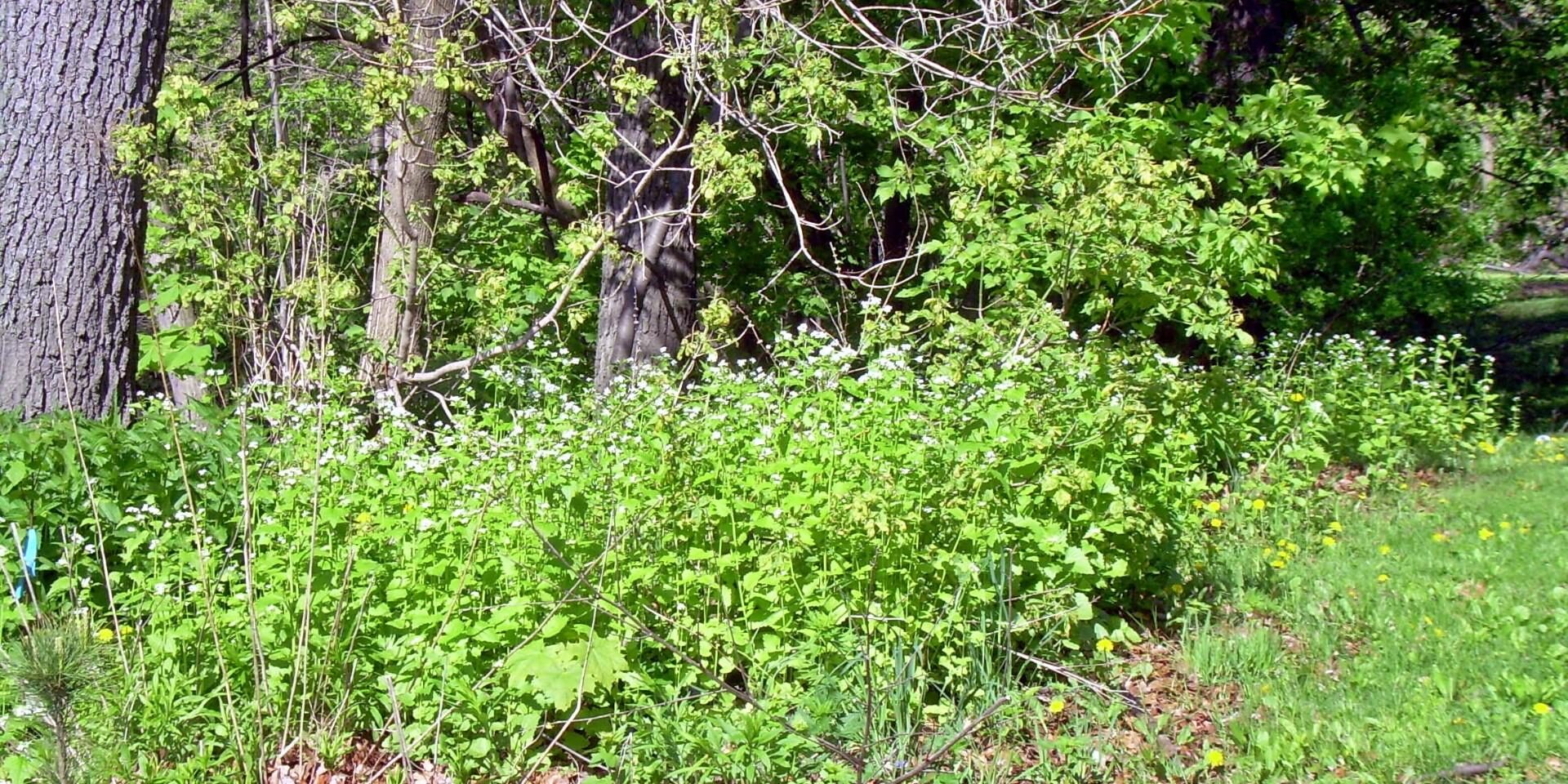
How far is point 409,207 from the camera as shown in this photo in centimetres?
573

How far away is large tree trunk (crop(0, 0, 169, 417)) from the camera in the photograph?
205 inches

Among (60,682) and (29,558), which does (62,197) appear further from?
(60,682)

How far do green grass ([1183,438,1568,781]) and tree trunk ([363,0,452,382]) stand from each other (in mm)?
3518

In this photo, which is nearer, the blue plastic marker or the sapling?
the sapling

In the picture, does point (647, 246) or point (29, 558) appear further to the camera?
point (647, 246)

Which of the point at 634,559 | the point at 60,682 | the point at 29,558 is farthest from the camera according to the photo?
the point at 634,559

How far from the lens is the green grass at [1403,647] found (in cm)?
367

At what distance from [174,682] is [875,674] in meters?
1.98

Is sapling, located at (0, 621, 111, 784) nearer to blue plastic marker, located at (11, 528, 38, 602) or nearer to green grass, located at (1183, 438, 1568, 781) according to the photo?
blue plastic marker, located at (11, 528, 38, 602)

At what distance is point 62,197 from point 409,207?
137cm

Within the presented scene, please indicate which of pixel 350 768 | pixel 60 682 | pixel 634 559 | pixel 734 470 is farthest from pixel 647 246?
pixel 60 682

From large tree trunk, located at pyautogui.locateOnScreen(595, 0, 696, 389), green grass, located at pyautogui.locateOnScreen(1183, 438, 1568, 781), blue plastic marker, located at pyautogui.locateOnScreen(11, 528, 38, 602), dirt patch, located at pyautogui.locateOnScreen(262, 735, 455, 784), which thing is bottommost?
dirt patch, located at pyautogui.locateOnScreen(262, 735, 455, 784)

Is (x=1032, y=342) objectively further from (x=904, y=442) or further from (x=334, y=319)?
(x=334, y=319)

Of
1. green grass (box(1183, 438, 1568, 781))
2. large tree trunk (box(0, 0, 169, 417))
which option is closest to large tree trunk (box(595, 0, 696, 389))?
large tree trunk (box(0, 0, 169, 417))
